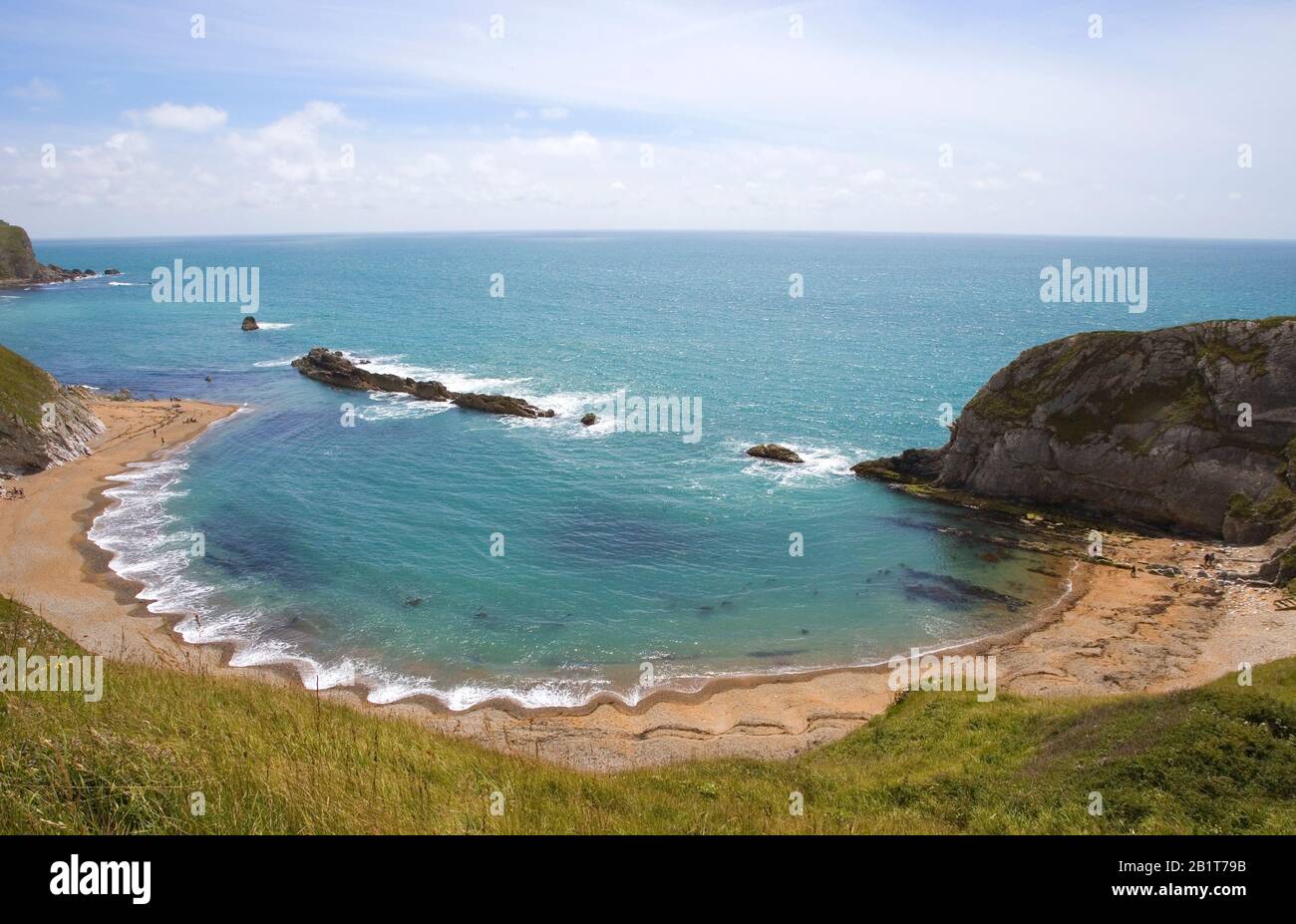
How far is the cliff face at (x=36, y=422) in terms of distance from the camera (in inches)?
2121

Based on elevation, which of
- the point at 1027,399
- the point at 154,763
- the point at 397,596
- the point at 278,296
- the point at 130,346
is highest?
the point at 278,296

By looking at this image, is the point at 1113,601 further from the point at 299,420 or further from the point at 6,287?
the point at 6,287

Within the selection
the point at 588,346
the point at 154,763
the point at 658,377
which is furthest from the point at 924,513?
the point at 588,346

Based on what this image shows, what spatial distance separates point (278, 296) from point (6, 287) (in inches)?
2364

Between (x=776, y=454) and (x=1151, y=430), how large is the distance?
84.3 feet

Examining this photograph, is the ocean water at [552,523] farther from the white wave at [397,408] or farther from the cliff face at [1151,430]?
the cliff face at [1151,430]

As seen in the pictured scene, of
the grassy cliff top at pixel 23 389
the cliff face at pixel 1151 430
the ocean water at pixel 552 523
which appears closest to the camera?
the ocean water at pixel 552 523

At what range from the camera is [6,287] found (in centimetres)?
16688

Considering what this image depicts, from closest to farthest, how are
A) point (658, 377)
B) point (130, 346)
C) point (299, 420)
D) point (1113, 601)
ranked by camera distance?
point (1113, 601)
point (299, 420)
point (658, 377)
point (130, 346)

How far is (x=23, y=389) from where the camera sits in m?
57.7

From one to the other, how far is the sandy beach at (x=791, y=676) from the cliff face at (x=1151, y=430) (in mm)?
3193

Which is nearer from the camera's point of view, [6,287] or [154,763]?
[154,763]

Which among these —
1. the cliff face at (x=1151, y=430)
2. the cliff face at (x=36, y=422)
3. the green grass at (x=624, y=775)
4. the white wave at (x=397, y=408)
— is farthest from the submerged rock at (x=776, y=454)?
the cliff face at (x=36, y=422)

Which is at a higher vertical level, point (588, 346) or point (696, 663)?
point (588, 346)
